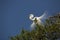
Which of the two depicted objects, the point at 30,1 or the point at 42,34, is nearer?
the point at 42,34

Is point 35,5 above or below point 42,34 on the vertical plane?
above

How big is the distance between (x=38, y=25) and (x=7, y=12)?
3.68ft

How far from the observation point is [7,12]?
7.49 feet

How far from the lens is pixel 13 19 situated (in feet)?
7.37

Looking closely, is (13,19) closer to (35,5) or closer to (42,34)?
(35,5)

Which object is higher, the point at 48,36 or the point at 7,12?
the point at 7,12

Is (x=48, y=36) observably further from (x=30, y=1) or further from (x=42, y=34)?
(x=30, y=1)

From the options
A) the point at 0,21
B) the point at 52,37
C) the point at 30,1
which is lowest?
the point at 52,37

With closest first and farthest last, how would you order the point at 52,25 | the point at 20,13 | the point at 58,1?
the point at 52,25
the point at 58,1
the point at 20,13

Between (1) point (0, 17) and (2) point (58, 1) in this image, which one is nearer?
(2) point (58, 1)

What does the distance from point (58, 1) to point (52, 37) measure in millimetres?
942

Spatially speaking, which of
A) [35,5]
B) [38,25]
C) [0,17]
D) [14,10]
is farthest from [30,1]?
[38,25]

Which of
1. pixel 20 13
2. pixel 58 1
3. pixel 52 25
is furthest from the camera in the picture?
pixel 20 13

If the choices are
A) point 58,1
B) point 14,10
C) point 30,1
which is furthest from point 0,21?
point 58,1
